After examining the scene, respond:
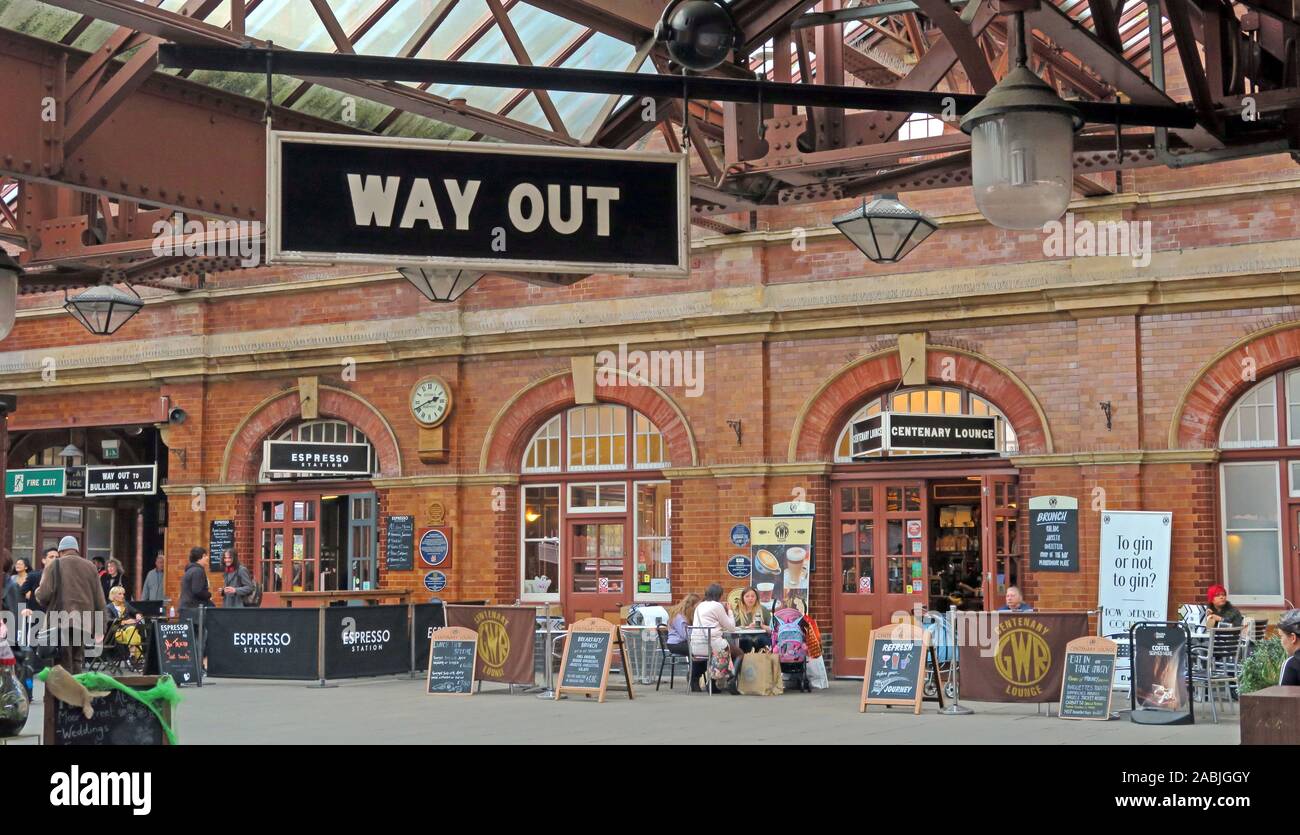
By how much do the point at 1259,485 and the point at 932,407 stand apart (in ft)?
12.3

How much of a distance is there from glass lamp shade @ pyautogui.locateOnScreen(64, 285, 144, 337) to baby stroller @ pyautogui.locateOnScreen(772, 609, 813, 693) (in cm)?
839

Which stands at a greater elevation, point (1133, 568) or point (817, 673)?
point (1133, 568)

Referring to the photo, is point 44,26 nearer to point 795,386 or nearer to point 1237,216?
point 795,386

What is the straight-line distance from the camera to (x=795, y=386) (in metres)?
18.9

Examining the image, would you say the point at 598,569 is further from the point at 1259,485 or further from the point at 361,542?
the point at 1259,485

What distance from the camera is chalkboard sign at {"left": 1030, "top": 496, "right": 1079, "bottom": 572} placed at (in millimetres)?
17094

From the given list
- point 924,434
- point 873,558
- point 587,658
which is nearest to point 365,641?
point 587,658

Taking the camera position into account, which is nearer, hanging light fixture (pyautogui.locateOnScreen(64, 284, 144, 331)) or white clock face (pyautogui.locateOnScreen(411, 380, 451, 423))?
hanging light fixture (pyautogui.locateOnScreen(64, 284, 144, 331))

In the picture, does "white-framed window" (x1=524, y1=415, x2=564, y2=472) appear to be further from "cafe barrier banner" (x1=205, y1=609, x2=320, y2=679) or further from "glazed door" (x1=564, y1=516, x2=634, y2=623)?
"cafe barrier banner" (x1=205, y1=609, x2=320, y2=679)

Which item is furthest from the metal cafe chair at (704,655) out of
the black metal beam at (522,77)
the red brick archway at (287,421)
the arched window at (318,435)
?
the black metal beam at (522,77)

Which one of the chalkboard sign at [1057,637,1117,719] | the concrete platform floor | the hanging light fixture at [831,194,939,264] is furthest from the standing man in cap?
the chalkboard sign at [1057,637,1117,719]

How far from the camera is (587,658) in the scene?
1563cm

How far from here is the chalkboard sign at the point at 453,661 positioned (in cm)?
1602

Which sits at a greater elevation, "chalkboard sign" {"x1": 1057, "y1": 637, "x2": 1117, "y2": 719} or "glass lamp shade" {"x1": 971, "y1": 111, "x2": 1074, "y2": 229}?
"glass lamp shade" {"x1": 971, "y1": 111, "x2": 1074, "y2": 229}
